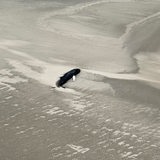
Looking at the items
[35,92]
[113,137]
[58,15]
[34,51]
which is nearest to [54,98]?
[35,92]

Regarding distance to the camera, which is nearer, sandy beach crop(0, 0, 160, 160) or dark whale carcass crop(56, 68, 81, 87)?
sandy beach crop(0, 0, 160, 160)

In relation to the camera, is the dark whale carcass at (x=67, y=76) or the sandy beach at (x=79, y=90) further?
the dark whale carcass at (x=67, y=76)

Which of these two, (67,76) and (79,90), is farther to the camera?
(67,76)

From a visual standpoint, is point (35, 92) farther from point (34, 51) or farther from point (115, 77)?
point (34, 51)
